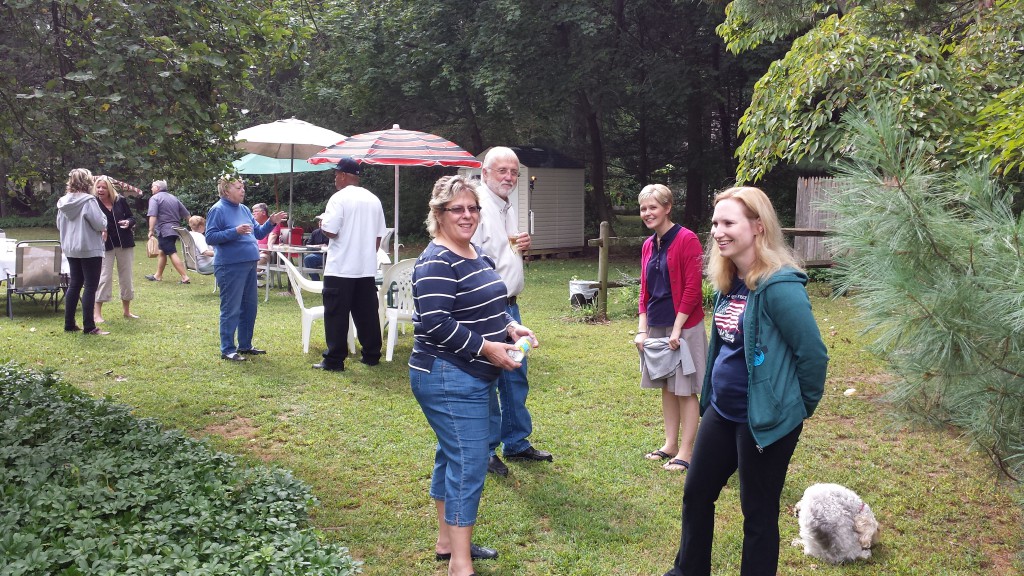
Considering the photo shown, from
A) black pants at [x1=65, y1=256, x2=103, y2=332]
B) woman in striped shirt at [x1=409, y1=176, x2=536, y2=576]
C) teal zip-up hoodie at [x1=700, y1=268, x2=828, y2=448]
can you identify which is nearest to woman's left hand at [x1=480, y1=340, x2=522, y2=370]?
woman in striped shirt at [x1=409, y1=176, x2=536, y2=576]

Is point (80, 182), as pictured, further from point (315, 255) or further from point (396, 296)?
point (315, 255)

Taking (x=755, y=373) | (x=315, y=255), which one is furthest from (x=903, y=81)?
(x=315, y=255)

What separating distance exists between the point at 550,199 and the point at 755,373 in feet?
56.8

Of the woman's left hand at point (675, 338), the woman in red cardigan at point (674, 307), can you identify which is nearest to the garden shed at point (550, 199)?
the woman in red cardigan at point (674, 307)

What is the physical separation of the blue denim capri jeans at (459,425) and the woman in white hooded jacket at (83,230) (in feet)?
24.1

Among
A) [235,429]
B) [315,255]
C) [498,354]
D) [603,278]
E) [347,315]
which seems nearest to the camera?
[498,354]

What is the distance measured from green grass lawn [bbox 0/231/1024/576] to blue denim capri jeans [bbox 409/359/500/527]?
0.55m

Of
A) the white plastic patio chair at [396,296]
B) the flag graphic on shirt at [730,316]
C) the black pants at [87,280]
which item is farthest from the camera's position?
the black pants at [87,280]

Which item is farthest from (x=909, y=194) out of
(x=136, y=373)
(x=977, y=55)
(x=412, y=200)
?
(x=412, y=200)

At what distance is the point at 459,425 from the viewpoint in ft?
11.5

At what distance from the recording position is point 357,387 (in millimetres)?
7391

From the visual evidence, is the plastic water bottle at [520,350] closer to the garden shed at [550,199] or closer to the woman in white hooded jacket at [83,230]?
the woman in white hooded jacket at [83,230]

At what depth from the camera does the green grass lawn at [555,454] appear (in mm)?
4082

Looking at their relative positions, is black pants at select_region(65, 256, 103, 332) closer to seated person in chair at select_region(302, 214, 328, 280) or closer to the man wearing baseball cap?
the man wearing baseball cap
